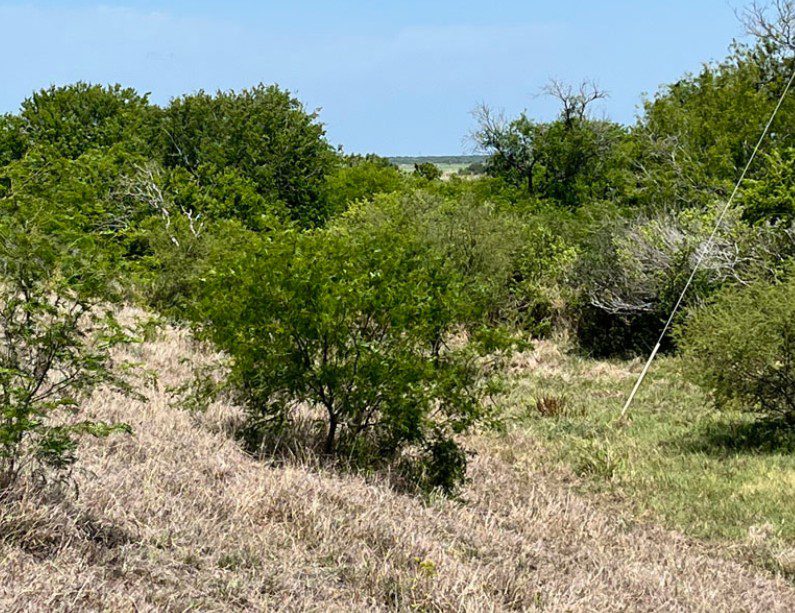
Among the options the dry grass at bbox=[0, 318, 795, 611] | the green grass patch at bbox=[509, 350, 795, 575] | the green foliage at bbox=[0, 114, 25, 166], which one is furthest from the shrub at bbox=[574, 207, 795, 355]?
the green foliage at bbox=[0, 114, 25, 166]

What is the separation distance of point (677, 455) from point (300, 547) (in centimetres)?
781

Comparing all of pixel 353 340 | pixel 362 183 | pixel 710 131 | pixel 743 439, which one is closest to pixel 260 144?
pixel 362 183

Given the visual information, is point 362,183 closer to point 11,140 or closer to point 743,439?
point 11,140

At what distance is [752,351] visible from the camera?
12219 mm

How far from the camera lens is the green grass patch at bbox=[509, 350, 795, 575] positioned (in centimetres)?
902

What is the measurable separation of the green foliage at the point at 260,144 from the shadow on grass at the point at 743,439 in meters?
27.1

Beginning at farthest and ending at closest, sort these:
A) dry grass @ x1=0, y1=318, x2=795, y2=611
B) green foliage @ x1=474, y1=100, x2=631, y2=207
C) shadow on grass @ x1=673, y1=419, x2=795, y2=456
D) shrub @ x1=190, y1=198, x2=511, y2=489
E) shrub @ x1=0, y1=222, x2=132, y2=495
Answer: green foliage @ x1=474, y1=100, x2=631, y2=207 → shadow on grass @ x1=673, y1=419, x2=795, y2=456 → shrub @ x1=190, y1=198, x2=511, y2=489 → shrub @ x1=0, y1=222, x2=132, y2=495 → dry grass @ x1=0, y1=318, x2=795, y2=611

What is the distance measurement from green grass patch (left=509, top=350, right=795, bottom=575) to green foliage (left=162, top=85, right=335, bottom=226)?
23.5 meters

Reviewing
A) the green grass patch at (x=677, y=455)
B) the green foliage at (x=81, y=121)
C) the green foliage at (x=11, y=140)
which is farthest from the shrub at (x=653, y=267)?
the green foliage at (x=11, y=140)

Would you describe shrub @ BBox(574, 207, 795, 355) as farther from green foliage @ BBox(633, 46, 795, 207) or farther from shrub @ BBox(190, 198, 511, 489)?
shrub @ BBox(190, 198, 511, 489)

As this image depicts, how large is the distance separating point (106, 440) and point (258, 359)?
1.95 meters

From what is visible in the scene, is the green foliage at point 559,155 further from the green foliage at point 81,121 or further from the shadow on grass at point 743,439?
the shadow on grass at point 743,439

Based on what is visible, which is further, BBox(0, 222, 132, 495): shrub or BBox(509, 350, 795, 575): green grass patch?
BBox(509, 350, 795, 575): green grass patch

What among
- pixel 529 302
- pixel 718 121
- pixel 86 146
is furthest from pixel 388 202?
pixel 86 146
